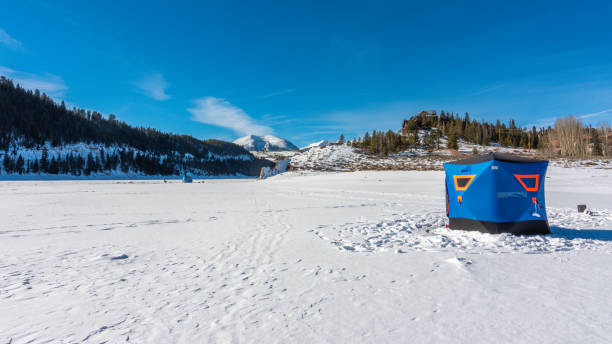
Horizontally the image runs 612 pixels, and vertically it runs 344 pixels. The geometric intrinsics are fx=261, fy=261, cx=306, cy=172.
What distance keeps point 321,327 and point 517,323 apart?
6.89 ft

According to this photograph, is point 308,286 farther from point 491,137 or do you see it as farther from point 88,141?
point 88,141

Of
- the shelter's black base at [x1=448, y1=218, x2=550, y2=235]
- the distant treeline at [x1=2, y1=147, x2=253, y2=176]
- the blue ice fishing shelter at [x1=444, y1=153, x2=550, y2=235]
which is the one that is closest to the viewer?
the blue ice fishing shelter at [x1=444, y1=153, x2=550, y2=235]

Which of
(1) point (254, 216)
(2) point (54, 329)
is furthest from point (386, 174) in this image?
(2) point (54, 329)

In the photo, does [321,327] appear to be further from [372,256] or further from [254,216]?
[254,216]

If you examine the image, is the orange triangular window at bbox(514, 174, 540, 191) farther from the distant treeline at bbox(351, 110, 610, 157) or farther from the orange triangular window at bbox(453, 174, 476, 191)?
the distant treeline at bbox(351, 110, 610, 157)

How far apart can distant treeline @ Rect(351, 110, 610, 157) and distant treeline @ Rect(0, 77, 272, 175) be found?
10325 centimetres

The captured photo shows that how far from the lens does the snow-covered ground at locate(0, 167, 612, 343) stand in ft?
9.03

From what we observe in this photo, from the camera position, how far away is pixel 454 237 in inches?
263

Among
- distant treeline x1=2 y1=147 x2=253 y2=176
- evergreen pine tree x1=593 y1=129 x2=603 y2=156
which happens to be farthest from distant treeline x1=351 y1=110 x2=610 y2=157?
distant treeline x1=2 y1=147 x2=253 y2=176

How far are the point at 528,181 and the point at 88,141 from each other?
16104 centimetres

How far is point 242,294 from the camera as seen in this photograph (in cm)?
371

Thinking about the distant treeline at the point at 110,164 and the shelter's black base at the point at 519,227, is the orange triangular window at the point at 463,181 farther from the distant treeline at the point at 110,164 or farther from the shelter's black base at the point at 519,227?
the distant treeline at the point at 110,164

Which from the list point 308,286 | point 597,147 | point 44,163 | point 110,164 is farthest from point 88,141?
point 597,147

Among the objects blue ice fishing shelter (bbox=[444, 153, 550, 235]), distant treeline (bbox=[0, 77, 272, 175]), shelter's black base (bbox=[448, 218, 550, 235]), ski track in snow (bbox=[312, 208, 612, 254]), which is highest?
distant treeline (bbox=[0, 77, 272, 175])
